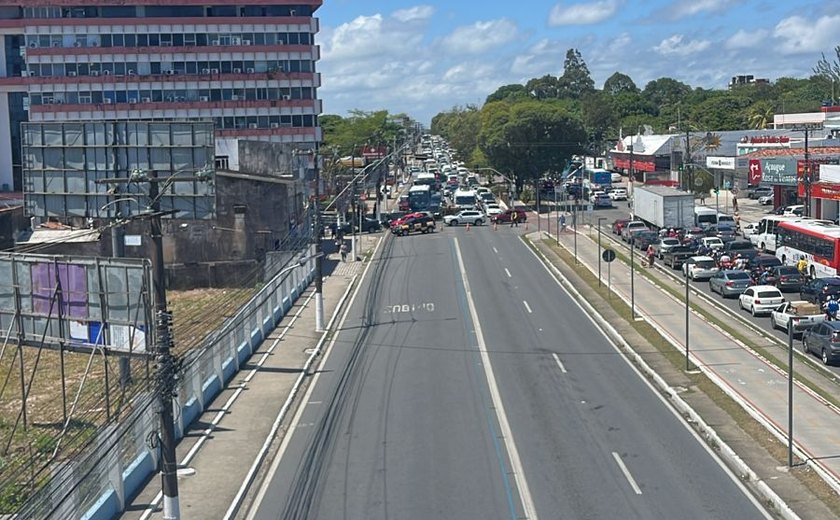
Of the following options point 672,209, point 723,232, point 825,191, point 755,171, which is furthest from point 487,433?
point 755,171

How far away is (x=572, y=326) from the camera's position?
44.1m

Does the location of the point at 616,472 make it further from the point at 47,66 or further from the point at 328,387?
the point at 47,66

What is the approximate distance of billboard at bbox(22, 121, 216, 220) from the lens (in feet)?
122

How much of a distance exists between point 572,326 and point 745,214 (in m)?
49.7

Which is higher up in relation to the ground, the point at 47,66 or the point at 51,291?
the point at 47,66

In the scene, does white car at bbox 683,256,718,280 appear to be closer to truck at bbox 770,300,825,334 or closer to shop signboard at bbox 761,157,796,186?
truck at bbox 770,300,825,334

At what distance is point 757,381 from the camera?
32.7m

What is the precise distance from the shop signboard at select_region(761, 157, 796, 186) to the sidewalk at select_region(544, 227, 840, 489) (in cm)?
3256

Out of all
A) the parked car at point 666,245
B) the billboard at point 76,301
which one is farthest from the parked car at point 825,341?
the parked car at point 666,245

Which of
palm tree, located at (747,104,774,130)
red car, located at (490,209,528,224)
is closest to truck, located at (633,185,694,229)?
red car, located at (490,209,528,224)

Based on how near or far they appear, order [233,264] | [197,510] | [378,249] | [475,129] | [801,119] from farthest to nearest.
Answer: [475,129] < [801,119] < [378,249] < [233,264] < [197,510]

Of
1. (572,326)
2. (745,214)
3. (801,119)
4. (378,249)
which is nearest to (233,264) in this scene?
(378,249)

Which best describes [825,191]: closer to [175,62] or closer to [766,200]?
[766,200]

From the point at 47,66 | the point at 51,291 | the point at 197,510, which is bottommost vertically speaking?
the point at 197,510
